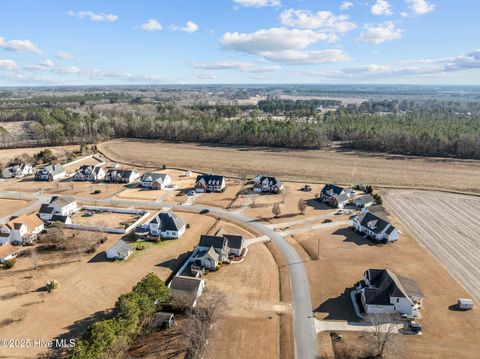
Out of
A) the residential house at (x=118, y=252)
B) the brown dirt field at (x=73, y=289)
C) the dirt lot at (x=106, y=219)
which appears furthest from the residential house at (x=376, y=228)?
the dirt lot at (x=106, y=219)

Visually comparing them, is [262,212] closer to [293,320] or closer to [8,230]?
[293,320]

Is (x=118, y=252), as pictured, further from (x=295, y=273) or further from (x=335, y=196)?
(x=335, y=196)

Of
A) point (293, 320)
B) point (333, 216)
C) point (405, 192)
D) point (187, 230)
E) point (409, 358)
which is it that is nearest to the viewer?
point (409, 358)

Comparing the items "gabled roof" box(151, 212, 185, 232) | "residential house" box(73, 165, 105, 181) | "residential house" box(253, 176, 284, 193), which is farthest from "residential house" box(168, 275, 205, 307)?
"residential house" box(73, 165, 105, 181)

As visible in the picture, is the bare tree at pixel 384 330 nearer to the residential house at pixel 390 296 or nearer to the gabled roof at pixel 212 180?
the residential house at pixel 390 296

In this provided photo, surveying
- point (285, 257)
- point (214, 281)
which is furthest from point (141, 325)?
point (285, 257)

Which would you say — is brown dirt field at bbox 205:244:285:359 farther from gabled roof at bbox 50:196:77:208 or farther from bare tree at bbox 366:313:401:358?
gabled roof at bbox 50:196:77:208

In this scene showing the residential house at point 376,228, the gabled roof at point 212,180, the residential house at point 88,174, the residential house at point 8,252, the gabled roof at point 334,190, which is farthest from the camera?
the residential house at point 88,174
